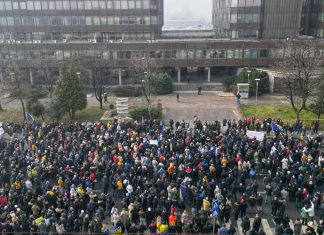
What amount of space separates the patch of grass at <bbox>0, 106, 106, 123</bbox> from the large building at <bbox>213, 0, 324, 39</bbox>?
94.0ft

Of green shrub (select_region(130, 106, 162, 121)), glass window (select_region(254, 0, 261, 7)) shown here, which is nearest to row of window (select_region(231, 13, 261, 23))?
glass window (select_region(254, 0, 261, 7))

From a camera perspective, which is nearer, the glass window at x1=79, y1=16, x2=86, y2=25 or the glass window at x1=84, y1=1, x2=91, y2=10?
the glass window at x1=84, y1=1, x2=91, y2=10

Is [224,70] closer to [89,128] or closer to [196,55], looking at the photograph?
[196,55]

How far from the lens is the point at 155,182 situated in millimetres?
20594

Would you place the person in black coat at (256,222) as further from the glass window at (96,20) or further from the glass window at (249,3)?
the glass window at (96,20)

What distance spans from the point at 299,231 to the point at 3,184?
53.4 feet

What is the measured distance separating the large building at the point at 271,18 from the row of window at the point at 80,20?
43.8ft

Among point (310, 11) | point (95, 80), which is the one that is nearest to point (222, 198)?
point (95, 80)

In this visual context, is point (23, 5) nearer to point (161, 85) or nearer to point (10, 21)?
point (10, 21)

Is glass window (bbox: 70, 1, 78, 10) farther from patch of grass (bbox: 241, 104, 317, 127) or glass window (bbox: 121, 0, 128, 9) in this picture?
patch of grass (bbox: 241, 104, 317, 127)

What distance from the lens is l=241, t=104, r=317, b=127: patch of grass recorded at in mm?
36344

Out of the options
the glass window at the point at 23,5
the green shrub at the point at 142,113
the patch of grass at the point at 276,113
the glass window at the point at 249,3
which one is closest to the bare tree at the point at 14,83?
the green shrub at the point at 142,113

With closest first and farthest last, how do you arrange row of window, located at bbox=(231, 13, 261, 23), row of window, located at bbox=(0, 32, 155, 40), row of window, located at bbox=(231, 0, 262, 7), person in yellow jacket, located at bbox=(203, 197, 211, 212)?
1. person in yellow jacket, located at bbox=(203, 197, 211, 212)
2. row of window, located at bbox=(231, 0, 262, 7)
3. row of window, located at bbox=(231, 13, 261, 23)
4. row of window, located at bbox=(0, 32, 155, 40)

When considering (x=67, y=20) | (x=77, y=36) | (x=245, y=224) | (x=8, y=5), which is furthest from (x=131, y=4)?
(x=245, y=224)
